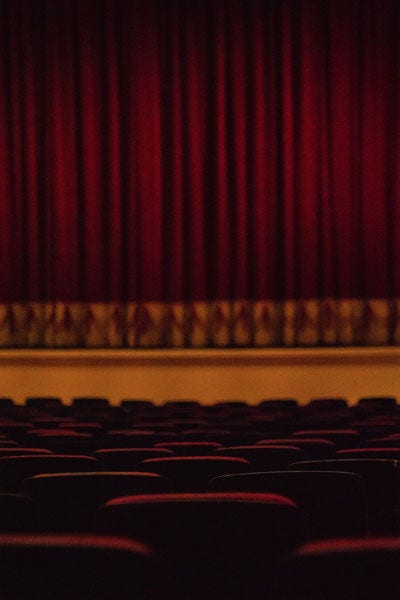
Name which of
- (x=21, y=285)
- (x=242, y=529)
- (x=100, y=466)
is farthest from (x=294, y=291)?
(x=242, y=529)

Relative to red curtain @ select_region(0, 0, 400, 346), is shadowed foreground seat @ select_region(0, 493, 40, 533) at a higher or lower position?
lower

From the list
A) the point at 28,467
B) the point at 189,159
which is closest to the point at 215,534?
the point at 28,467

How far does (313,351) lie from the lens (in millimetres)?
8617

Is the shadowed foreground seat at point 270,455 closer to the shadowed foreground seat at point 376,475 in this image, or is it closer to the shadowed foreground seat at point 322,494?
the shadowed foreground seat at point 376,475

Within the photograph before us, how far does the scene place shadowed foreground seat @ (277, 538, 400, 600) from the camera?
3.55 ft

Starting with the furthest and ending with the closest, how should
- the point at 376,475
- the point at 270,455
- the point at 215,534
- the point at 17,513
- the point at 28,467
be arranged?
the point at 270,455 → the point at 28,467 → the point at 376,475 → the point at 17,513 → the point at 215,534

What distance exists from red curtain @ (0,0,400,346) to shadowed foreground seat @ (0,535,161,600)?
834 cm

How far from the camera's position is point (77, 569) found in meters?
1.13

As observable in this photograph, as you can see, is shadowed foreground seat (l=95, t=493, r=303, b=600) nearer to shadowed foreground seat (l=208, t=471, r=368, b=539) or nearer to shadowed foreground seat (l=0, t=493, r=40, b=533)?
shadowed foreground seat (l=0, t=493, r=40, b=533)

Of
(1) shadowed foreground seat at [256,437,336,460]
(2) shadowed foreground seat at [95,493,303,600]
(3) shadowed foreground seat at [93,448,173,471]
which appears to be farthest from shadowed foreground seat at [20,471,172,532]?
(1) shadowed foreground seat at [256,437,336,460]

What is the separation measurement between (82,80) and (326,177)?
3.11 m

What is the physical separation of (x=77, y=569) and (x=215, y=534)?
16.1 inches

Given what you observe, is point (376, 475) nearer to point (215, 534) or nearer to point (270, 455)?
point (270, 455)

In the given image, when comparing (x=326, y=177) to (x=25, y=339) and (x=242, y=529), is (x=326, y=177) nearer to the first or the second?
(x=25, y=339)
